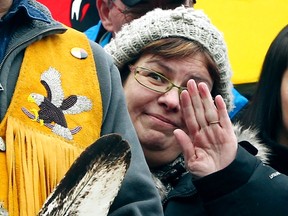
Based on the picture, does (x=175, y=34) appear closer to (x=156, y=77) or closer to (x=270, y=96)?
(x=156, y=77)

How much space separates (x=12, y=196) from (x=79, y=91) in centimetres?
31

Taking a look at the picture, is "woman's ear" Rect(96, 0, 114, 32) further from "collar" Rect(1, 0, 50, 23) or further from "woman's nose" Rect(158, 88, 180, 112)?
"collar" Rect(1, 0, 50, 23)

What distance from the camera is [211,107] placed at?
7.41 ft

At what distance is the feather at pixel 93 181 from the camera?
67.3 inches

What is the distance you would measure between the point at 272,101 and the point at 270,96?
20 millimetres

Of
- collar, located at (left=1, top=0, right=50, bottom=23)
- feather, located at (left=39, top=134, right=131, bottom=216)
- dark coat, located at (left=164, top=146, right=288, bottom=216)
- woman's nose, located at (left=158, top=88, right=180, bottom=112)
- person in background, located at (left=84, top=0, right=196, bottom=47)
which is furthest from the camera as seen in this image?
person in background, located at (left=84, top=0, right=196, bottom=47)

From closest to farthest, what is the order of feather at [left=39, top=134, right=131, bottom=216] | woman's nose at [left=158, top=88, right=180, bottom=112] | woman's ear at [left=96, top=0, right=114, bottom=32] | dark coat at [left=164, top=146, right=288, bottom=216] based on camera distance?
feather at [left=39, top=134, right=131, bottom=216], dark coat at [left=164, top=146, right=288, bottom=216], woman's nose at [left=158, top=88, right=180, bottom=112], woman's ear at [left=96, top=0, right=114, bottom=32]

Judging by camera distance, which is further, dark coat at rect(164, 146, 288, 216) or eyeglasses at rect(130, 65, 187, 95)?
eyeglasses at rect(130, 65, 187, 95)

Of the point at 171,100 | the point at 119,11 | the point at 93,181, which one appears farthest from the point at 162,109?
the point at 93,181

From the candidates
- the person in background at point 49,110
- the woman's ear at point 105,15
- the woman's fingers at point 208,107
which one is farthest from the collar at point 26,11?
the woman's ear at point 105,15

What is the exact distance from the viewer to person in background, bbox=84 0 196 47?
2.95 meters

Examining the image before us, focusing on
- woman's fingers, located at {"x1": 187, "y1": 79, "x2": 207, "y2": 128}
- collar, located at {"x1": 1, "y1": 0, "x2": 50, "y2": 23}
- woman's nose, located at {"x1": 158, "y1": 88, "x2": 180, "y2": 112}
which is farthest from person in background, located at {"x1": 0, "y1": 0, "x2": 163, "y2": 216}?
woman's nose, located at {"x1": 158, "y1": 88, "x2": 180, "y2": 112}

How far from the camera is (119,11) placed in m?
3.04

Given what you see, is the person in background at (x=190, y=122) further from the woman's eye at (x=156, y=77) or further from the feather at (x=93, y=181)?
the feather at (x=93, y=181)
